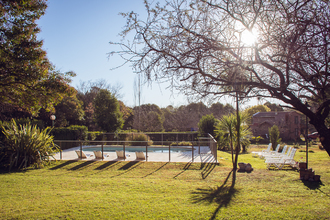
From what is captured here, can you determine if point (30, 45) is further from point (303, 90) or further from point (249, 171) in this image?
point (249, 171)

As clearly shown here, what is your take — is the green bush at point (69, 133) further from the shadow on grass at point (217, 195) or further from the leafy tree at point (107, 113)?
the shadow on grass at point (217, 195)

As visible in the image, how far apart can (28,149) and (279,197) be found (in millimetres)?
9799

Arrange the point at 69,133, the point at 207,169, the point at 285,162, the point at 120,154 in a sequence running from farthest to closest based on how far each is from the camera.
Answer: the point at 69,133, the point at 120,154, the point at 285,162, the point at 207,169

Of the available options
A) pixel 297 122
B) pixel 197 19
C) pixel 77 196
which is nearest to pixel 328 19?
pixel 197 19

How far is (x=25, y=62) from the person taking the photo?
28.0ft

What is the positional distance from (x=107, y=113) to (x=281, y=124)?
25.0 meters

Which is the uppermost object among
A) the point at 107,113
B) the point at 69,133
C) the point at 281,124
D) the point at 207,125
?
the point at 107,113

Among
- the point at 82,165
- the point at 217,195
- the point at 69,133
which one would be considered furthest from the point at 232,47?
the point at 69,133

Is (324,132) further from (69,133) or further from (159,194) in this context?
(69,133)

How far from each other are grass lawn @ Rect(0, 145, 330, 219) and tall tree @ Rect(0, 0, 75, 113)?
10.5ft

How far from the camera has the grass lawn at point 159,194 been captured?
4.53m

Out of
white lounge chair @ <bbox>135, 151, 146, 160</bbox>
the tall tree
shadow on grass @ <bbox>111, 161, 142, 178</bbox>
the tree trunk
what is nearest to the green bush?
the tall tree

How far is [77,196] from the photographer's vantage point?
225 inches

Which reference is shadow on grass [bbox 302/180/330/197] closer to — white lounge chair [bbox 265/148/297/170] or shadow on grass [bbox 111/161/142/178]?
white lounge chair [bbox 265/148/297/170]
